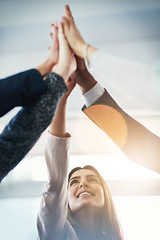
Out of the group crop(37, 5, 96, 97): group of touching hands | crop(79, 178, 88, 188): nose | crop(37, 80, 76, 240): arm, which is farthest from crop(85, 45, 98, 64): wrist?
crop(79, 178, 88, 188): nose

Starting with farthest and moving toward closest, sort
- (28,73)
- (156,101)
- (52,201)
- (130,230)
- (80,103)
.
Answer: (80,103)
(130,230)
(52,201)
(156,101)
(28,73)

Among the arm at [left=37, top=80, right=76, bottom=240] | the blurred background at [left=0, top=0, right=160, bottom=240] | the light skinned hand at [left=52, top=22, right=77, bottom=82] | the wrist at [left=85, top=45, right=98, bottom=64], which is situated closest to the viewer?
the light skinned hand at [left=52, top=22, right=77, bottom=82]

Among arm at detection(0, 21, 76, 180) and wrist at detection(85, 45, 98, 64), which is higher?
wrist at detection(85, 45, 98, 64)

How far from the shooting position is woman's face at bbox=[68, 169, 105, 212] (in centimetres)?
109

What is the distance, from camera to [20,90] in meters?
0.40

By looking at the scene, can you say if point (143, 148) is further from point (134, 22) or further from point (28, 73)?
point (134, 22)

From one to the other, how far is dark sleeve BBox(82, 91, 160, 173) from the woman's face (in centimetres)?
47

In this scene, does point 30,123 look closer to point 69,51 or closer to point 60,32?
point 69,51

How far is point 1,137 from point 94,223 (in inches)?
31.8

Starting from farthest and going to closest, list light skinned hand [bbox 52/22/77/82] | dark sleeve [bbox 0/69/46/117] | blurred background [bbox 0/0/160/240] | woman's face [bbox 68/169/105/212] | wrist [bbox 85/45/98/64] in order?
blurred background [bbox 0/0/160/240]
woman's face [bbox 68/169/105/212]
wrist [bbox 85/45/98/64]
light skinned hand [bbox 52/22/77/82]
dark sleeve [bbox 0/69/46/117]

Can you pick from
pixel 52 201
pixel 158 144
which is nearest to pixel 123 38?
pixel 158 144

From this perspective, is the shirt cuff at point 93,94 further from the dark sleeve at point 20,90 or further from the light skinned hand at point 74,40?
the dark sleeve at point 20,90

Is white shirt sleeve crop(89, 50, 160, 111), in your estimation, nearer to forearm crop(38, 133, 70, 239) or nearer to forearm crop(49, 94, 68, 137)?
forearm crop(49, 94, 68, 137)

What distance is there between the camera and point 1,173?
0.49m
